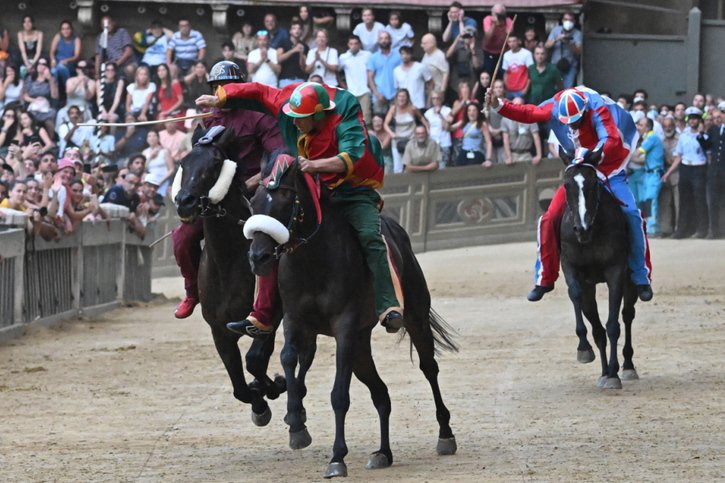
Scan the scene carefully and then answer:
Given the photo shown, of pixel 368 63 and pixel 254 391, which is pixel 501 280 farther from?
pixel 254 391

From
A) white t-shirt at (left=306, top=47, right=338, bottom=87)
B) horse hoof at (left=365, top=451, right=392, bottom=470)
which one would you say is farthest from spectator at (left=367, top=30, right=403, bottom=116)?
horse hoof at (left=365, top=451, right=392, bottom=470)

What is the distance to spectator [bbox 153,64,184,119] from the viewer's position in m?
25.9

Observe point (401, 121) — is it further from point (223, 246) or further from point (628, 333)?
point (223, 246)

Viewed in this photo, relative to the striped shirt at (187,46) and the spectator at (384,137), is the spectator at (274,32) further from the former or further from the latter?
the spectator at (384,137)

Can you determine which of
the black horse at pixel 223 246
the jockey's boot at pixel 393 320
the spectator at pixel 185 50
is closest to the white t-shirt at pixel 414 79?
the spectator at pixel 185 50

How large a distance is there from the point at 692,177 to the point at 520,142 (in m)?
2.78

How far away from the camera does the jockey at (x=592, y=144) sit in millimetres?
13734

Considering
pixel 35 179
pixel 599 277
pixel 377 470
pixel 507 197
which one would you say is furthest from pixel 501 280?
pixel 377 470

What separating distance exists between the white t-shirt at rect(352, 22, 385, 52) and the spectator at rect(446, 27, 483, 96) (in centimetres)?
128

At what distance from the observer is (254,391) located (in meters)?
11.1

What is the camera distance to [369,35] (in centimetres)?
2625

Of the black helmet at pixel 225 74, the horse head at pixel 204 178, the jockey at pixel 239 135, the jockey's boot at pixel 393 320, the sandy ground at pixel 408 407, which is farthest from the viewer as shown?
the black helmet at pixel 225 74

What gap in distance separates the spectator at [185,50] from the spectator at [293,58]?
59.4 inches

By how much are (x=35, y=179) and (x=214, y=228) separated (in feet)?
29.0
